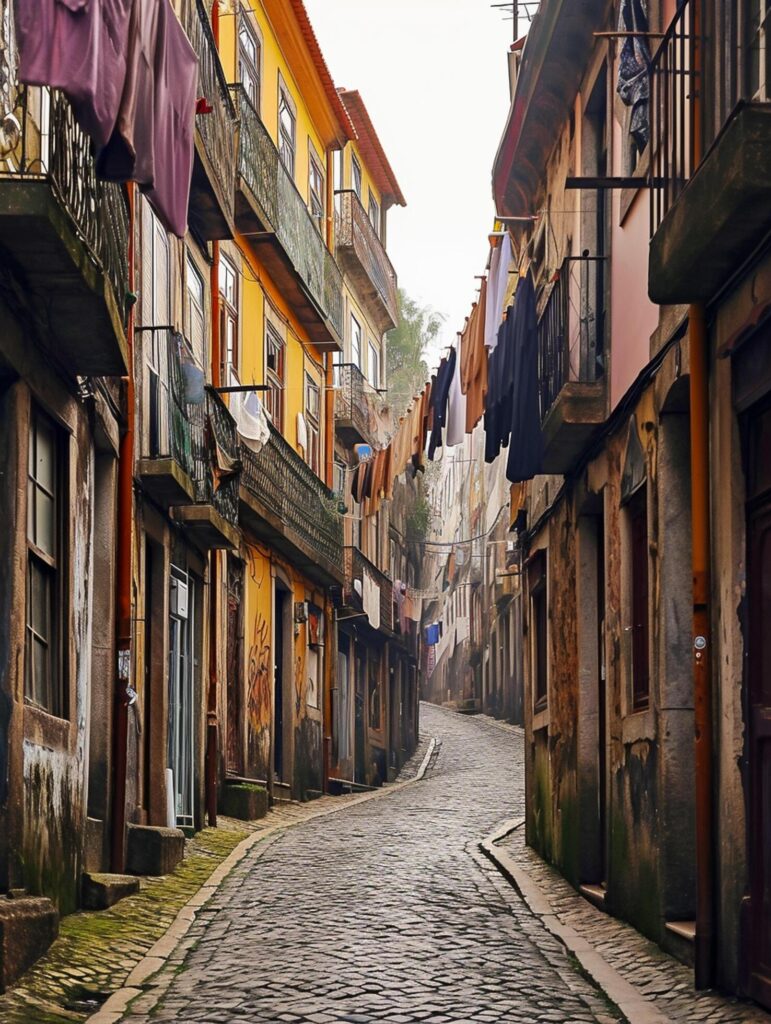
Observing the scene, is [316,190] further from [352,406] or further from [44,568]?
[44,568]

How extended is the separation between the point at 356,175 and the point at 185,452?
1922 cm

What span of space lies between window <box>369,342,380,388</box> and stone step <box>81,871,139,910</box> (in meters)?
25.5

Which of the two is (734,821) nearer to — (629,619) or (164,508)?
(629,619)

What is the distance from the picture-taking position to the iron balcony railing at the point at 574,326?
12.6 metres

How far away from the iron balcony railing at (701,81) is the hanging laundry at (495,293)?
5604 millimetres

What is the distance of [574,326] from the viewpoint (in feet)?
43.1

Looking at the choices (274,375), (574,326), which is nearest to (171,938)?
(574,326)

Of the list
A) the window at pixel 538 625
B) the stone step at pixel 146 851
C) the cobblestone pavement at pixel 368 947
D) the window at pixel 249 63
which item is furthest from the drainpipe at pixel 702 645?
the window at pixel 249 63

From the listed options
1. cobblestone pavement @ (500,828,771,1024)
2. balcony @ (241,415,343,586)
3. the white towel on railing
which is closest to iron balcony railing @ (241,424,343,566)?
balcony @ (241,415,343,586)

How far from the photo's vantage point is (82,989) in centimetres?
825

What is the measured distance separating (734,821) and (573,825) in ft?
18.0

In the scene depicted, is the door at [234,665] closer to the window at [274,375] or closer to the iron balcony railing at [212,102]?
the window at [274,375]

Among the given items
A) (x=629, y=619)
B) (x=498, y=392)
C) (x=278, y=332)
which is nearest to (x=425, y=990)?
(x=629, y=619)

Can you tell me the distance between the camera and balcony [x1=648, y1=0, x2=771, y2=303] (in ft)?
21.6
